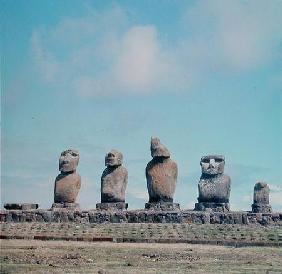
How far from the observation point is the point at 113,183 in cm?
2502

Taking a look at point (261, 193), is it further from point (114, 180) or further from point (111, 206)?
point (111, 206)

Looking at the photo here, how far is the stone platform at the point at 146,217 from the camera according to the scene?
2109cm

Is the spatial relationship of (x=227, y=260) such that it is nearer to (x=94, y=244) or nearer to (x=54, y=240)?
(x=94, y=244)

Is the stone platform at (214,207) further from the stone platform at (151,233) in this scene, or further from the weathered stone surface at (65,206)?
the weathered stone surface at (65,206)

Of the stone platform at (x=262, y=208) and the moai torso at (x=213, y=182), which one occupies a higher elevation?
the moai torso at (x=213, y=182)

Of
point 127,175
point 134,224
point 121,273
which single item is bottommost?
point 121,273

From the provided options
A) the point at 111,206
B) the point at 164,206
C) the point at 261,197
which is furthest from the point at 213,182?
the point at 111,206

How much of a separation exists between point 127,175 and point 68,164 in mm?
2525

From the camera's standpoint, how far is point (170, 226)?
66.0 feet

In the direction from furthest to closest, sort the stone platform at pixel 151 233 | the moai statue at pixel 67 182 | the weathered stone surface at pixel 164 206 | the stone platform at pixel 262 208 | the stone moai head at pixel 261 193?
1. the stone moai head at pixel 261 193
2. the stone platform at pixel 262 208
3. the moai statue at pixel 67 182
4. the weathered stone surface at pixel 164 206
5. the stone platform at pixel 151 233

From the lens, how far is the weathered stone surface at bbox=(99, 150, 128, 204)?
24.9m

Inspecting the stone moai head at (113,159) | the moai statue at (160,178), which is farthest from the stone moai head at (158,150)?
the stone moai head at (113,159)

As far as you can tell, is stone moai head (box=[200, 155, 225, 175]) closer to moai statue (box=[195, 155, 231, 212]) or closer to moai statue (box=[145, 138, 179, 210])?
moai statue (box=[195, 155, 231, 212])

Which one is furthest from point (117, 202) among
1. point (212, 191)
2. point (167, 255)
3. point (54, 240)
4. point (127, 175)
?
point (167, 255)
